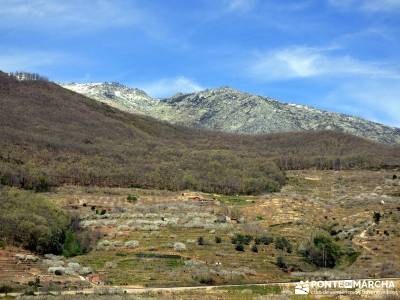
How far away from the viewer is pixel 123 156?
137125 millimetres

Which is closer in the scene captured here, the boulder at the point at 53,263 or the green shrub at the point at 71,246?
the boulder at the point at 53,263

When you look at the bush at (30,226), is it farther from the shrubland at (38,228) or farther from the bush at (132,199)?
the bush at (132,199)

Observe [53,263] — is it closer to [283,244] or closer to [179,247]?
[179,247]

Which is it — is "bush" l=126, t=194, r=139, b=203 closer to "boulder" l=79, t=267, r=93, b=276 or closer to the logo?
"boulder" l=79, t=267, r=93, b=276

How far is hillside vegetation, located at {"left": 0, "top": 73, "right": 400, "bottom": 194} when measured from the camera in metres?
114

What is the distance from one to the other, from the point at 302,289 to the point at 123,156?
97.6m

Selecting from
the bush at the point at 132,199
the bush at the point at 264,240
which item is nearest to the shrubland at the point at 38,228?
the bush at the point at 264,240

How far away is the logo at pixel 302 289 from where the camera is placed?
42.1 m

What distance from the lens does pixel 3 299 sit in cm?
3816

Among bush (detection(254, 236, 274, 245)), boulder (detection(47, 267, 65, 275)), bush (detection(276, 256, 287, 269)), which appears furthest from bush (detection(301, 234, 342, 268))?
boulder (detection(47, 267, 65, 275))

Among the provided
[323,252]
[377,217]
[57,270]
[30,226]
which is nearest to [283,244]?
[323,252]

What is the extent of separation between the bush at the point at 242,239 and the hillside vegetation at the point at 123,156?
42.8 m

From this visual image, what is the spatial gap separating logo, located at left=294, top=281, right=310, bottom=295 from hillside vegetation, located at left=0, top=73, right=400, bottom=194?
6291 centimetres

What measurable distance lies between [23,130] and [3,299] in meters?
117
